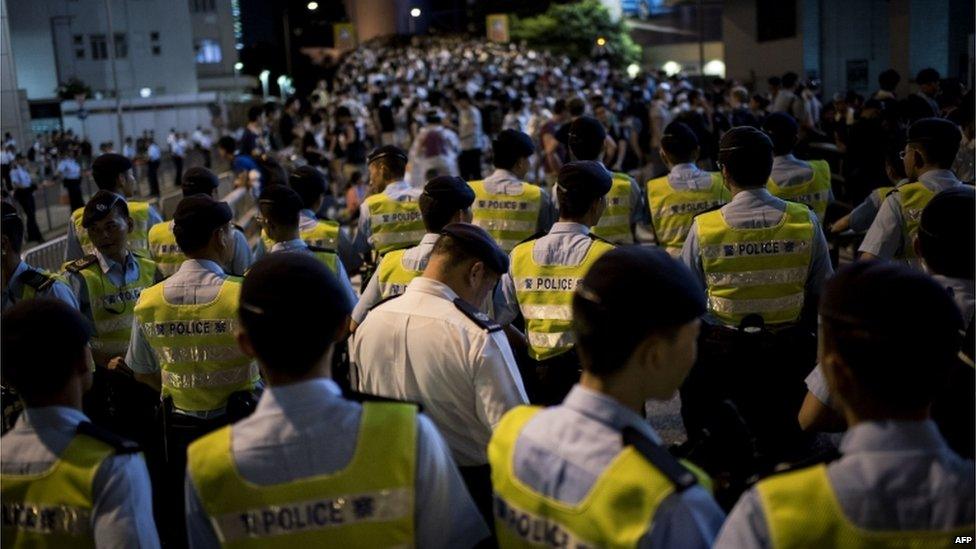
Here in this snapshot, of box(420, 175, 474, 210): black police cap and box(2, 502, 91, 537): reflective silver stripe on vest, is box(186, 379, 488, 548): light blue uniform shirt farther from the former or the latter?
box(420, 175, 474, 210): black police cap

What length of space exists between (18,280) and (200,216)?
46.4 inches

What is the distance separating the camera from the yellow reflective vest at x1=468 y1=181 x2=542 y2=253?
694 centimetres

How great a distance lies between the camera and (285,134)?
23750 millimetres

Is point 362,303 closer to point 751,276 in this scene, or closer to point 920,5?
point 751,276

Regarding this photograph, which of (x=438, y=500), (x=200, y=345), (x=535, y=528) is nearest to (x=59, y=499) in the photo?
(x=438, y=500)

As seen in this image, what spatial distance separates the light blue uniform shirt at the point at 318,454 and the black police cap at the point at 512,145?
471cm

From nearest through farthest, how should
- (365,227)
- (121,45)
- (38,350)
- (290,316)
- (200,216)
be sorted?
(290,316), (38,350), (200,216), (365,227), (121,45)

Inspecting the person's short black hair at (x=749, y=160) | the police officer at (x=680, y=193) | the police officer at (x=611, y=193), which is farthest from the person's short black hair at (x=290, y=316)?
the police officer at (x=611, y=193)

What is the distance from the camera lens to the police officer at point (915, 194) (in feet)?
16.0

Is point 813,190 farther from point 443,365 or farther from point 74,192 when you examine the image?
point 74,192

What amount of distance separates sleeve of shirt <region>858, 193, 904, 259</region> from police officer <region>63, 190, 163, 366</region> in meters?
3.74

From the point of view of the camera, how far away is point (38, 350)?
9.20 feet

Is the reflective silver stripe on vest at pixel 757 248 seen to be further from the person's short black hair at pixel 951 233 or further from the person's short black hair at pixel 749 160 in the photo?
the person's short black hair at pixel 951 233

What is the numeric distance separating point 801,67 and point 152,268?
26249 mm
